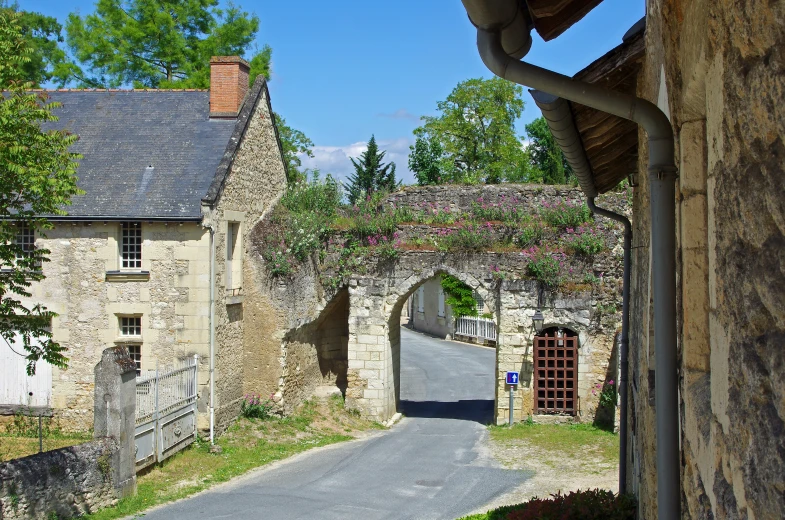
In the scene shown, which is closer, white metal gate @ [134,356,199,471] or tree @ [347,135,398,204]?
white metal gate @ [134,356,199,471]

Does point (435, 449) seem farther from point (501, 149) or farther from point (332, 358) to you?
point (501, 149)

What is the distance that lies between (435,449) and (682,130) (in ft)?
43.7

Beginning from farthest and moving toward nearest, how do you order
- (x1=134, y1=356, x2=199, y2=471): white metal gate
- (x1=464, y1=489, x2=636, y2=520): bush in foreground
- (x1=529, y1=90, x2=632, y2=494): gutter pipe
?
1. (x1=134, y1=356, x2=199, y2=471): white metal gate
2. (x1=464, y1=489, x2=636, y2=520): bush in foreground
3. (x1=529, y1=90, x2=632, y2=494): gutter pipe

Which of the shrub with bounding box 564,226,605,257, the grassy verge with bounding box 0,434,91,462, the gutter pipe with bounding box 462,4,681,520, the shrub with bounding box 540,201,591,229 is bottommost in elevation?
the grassy verge with bounding box 0,434,91,462

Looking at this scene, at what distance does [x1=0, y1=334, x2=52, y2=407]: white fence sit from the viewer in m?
14.9

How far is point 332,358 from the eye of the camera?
749 inches

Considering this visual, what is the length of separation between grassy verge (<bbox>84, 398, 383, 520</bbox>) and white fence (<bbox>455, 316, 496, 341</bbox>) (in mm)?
14988

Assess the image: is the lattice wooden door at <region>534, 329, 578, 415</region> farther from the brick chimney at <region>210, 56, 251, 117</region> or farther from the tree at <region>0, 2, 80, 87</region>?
the tree at <region>0, 2, 80, 87</region>

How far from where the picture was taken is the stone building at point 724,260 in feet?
4.24

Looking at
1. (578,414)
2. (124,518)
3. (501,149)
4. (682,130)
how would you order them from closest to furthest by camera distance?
(682,130), (124,518), (578,414), (501,149)

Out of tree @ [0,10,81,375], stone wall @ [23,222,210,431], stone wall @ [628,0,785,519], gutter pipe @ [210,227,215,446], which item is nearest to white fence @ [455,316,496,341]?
gutter pipe @ [210,227,215,446]

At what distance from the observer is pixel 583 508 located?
6.68 metres

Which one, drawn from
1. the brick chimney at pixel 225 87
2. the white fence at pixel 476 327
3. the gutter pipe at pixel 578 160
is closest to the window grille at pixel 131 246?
the brick chimney at pixel 225 87

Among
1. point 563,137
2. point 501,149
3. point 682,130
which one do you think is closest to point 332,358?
point 563,137
